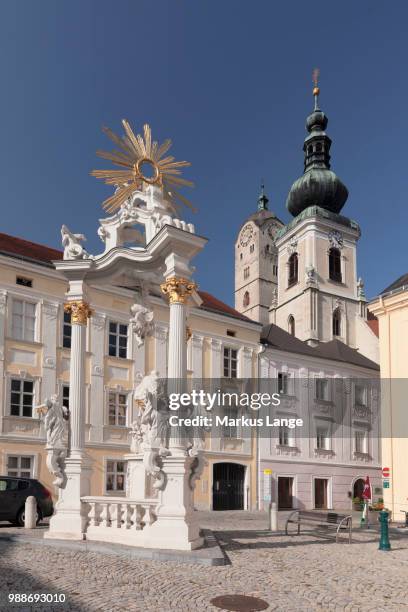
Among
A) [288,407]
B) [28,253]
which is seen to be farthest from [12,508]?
[288,407]

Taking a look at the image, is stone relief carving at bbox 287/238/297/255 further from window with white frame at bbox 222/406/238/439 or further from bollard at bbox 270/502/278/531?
bollard at bbox 270/502/278/531

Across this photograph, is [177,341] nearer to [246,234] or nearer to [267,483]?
[267,483]

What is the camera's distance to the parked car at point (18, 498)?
613 inches

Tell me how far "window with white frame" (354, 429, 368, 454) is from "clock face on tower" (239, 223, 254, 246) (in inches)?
1712

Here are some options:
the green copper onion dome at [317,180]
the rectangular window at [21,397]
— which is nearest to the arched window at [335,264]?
the green copper onion dome at [317,180]

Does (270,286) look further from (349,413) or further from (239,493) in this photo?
(239,493)

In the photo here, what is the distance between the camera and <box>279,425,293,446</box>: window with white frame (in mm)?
31438

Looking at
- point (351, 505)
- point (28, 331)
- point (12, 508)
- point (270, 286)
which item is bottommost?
point (351, 505)

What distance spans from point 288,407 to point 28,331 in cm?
1422

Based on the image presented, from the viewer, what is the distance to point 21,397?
22766 millimetres

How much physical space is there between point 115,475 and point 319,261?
33.5 m

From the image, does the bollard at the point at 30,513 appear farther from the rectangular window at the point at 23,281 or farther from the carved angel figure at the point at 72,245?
the rectangular window at the point at 23,281

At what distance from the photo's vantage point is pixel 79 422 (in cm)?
1283

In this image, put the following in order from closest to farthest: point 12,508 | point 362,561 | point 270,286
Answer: point 362,561 → point 12,508 → point 270,286
